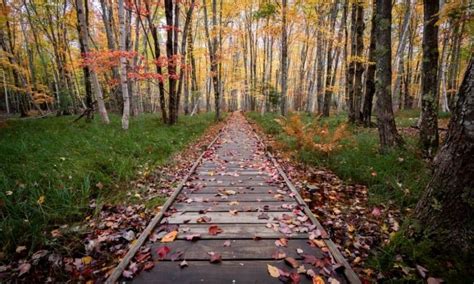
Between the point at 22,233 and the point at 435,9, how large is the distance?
9101 millimetres

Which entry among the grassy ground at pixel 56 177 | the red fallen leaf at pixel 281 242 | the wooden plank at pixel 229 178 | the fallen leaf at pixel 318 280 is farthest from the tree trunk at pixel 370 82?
the fallen leaf at pixel 318 280

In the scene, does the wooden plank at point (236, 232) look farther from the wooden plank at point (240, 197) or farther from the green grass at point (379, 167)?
the green grass at point (379, 167)

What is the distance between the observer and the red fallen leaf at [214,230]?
10.4ft

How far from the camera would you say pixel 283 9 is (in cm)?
1309

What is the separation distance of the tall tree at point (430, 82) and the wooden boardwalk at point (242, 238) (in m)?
3.62

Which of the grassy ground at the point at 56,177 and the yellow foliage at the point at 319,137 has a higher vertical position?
the yellow foliage at the point at 319,137

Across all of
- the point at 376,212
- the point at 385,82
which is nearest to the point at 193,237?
the point at 376,212

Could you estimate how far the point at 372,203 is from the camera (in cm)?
406

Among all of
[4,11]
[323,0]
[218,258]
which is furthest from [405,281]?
[4,11]

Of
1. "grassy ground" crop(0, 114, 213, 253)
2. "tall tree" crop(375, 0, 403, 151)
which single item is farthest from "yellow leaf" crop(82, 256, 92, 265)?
"tall tree" crop(375, 0, 403, 151)

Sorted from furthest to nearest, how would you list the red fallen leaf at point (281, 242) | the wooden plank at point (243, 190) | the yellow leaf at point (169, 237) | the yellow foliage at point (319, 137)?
the yellow foliage at point (319, 137)
the wooden plank at point (243, 190)
the yellow leaf at point (169, 237)
the red fallen leaf at point (281, 242)

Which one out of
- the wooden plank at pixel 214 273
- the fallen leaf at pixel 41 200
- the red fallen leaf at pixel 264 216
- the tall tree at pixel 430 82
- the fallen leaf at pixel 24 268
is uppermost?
the tall tree at pixel 430 82

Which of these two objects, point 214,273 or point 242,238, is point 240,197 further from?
point 214,273

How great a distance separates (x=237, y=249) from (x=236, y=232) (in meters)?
0.38
